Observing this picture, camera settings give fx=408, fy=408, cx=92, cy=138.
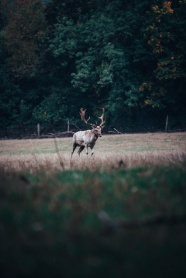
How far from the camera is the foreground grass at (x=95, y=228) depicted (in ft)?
11.5

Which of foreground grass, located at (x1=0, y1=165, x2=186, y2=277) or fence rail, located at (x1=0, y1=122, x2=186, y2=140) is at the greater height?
foreground grass, located at (x1=0, y1=165, x2=186, y2=277)

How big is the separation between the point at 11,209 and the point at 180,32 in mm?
35372

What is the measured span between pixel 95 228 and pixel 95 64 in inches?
1469

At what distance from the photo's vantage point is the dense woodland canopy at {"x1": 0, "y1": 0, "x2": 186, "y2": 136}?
37906mm

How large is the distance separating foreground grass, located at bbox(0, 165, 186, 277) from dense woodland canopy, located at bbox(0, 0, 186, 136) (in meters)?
32.2

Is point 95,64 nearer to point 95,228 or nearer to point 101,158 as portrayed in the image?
point 101,158

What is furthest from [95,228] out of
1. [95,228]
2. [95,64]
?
[95,64]

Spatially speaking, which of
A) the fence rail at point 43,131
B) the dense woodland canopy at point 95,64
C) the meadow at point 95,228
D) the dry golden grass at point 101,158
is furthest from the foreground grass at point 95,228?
the fence rail at point 43,131

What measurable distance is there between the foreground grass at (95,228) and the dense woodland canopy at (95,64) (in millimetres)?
32250

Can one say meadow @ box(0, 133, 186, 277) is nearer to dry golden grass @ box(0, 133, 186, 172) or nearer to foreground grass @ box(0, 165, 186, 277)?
foreground grass @ box(0, 165, 186, 277)

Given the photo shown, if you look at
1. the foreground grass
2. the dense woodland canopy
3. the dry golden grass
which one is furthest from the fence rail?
the foreground grass

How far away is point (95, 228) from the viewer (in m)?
4.43

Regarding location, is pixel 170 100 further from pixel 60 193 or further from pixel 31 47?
pixel 60 193

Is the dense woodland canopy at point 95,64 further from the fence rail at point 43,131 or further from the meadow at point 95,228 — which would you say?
the meadow at point 95,228
